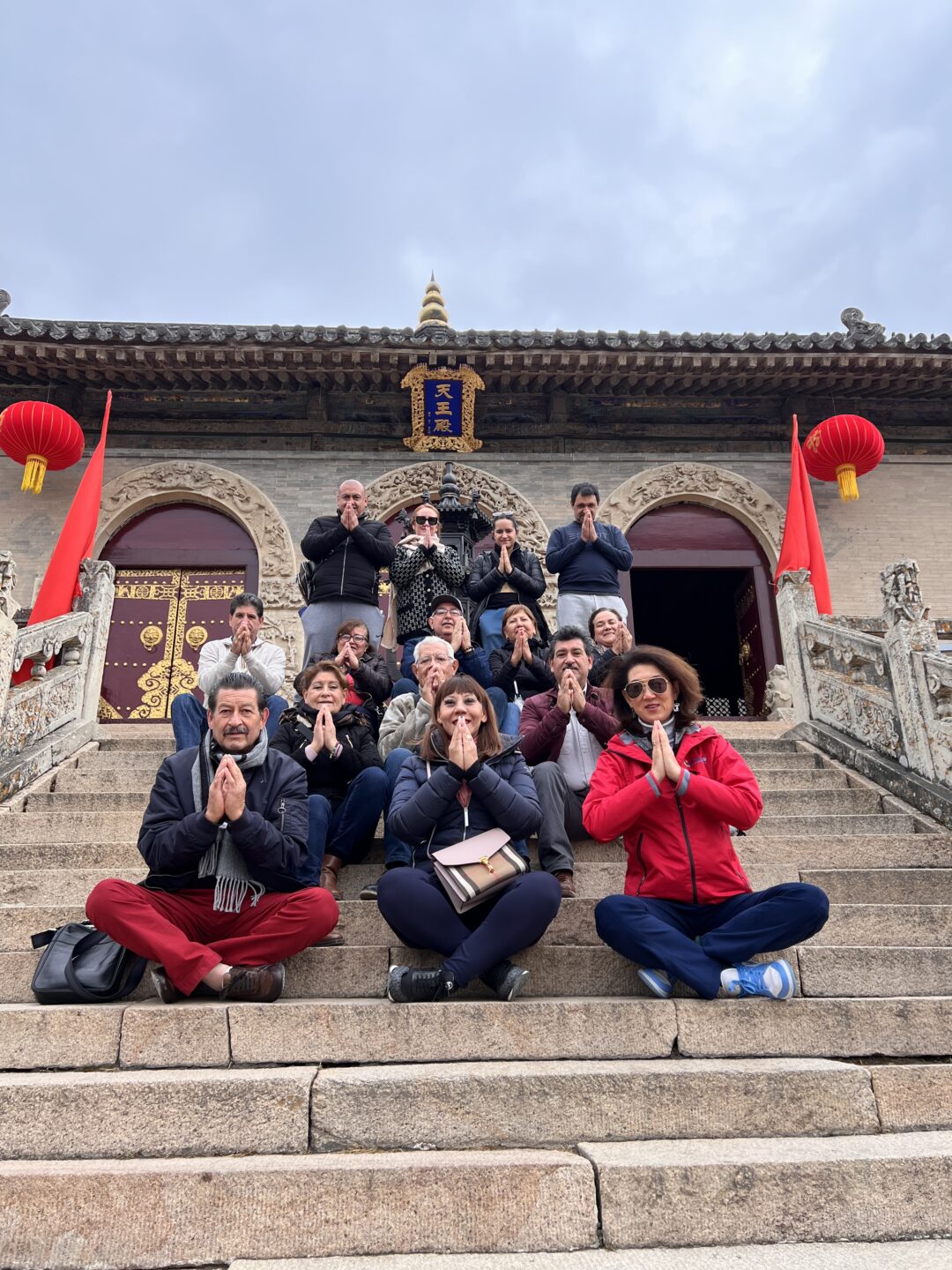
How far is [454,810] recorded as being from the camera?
308 cm

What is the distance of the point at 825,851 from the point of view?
13.3ft

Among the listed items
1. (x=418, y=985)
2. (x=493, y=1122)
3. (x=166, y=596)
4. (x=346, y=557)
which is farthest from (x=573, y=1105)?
(x=166, y=596)

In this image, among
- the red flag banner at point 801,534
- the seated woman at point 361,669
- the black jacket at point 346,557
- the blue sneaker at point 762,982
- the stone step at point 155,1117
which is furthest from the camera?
the red flag banner at point 801,534

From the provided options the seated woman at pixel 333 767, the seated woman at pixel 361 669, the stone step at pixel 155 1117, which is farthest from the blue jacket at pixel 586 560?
the stone step at pixel 155 1117

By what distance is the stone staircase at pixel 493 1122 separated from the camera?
72.2 inches

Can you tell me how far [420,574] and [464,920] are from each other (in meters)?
3.15

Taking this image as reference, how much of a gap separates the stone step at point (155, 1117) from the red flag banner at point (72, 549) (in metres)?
5.95

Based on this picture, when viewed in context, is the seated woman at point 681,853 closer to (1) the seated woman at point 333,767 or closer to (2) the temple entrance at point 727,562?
(1) the seated woman at point 333,767

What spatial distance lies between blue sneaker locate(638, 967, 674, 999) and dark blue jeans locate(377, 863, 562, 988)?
356 millimetres

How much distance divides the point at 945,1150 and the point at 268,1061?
1.85m

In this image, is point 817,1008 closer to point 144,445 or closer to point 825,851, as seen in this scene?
point 825,851

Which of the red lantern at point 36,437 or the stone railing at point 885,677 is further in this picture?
the red lantern at point 36,437

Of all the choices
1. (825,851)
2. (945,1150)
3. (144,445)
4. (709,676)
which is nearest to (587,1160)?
(945,1150)

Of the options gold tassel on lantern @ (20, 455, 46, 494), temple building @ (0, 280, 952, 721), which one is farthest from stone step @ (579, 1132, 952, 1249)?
gold tassel on lantern @ (20, 455, 46, 494)
